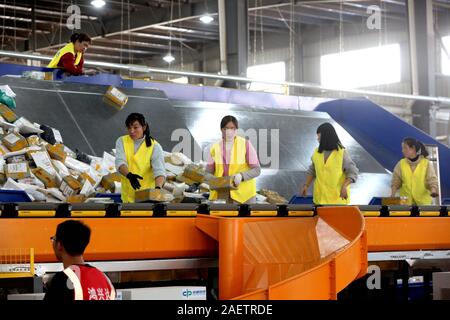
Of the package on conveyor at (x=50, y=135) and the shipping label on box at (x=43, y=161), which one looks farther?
the package on conveyor at (x=50, y=135)

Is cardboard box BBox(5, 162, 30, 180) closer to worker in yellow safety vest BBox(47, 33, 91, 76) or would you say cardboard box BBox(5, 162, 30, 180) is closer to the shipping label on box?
the shipping label on box

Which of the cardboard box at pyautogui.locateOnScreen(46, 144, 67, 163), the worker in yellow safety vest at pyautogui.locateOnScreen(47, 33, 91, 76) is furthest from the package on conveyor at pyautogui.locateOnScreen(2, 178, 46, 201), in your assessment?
the worker in yellow safety vest at pyautogui.locateOnScreen(47, 33, 91, 76)

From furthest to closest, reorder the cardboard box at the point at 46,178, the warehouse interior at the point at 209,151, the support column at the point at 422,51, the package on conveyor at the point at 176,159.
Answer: the support column at the point at 422,51
the package on conveyor at the point at 176,159
the cardboard box at the point at 46,178
the warehouse interior at the point at 209,151

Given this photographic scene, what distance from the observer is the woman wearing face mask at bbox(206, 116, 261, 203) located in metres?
7.29

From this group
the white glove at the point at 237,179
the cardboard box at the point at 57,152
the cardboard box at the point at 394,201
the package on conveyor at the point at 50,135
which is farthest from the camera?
the package on conveyor at the point at 50,135

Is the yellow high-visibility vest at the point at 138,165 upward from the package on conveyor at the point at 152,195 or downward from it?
upward

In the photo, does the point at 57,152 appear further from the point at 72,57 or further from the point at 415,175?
the point at 415,175

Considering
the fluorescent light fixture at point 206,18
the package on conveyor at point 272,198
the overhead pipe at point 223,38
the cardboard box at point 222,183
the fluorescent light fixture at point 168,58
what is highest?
the fluorescent light fixture at point 206,18

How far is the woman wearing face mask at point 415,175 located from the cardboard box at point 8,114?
4.19 metres

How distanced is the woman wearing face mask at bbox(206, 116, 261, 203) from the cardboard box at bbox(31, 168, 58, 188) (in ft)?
6.52

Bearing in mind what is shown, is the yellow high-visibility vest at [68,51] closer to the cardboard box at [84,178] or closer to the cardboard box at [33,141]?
the cardboard box at [33,141]

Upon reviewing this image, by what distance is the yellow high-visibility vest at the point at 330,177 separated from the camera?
8250mm

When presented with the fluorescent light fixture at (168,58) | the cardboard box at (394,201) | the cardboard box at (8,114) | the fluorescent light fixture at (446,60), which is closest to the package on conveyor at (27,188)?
the cardboard box at (8,114)

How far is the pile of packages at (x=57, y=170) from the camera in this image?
848 centimetres
